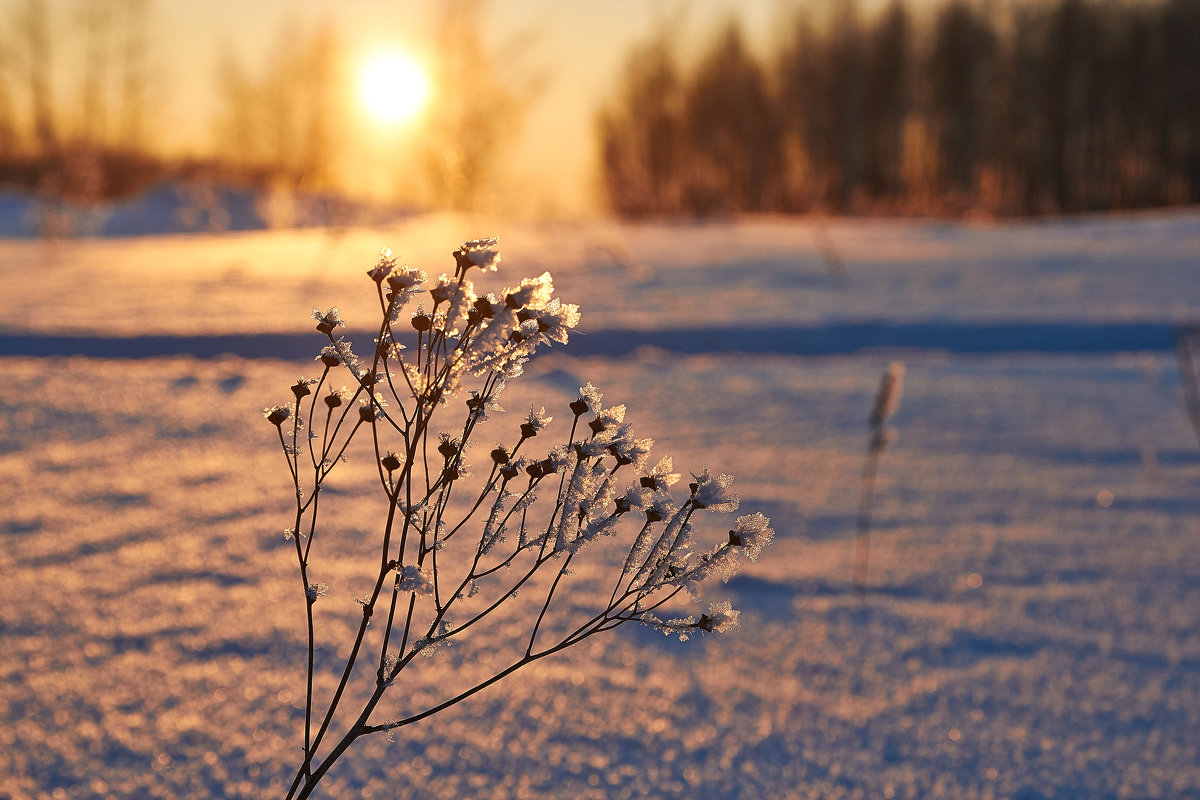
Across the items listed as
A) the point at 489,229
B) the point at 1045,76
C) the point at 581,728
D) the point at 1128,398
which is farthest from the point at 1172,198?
the point at 581,728

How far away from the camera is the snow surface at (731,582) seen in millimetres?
1582

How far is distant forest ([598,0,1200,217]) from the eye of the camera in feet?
76.2

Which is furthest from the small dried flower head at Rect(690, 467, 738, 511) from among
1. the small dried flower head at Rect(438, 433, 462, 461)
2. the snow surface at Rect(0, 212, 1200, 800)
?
the snow surface at Rect(0, 212, 1200, 800)

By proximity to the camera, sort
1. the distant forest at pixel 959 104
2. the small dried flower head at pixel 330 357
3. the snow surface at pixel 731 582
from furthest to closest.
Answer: the distant forest at pixel 959 104 → the snow surface at pixel 731 582 → the small dried flower head at pixel 330 357

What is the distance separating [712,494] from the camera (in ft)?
2.97

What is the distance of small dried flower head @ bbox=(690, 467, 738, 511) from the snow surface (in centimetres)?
82

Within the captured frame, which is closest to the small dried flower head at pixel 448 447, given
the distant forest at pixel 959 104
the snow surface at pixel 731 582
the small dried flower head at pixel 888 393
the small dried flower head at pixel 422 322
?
the small dried flower head at pixel 422 322

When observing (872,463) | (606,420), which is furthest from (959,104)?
(606,420)

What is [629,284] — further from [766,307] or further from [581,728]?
[581,728]

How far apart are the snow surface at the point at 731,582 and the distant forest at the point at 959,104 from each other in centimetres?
1835

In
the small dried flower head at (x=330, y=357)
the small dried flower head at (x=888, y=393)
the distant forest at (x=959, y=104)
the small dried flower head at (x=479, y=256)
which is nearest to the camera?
the small dried flower head at (x=479, y=256)

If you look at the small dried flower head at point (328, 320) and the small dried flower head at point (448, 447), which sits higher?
the small dried flower head at point (328, 320)

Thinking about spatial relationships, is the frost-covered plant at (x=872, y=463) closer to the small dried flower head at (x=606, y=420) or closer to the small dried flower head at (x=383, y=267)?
the small dried flower head at (x=606, y=420)

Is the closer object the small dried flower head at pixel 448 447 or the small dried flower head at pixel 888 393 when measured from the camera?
the small dried flower head at pixel 448 447
